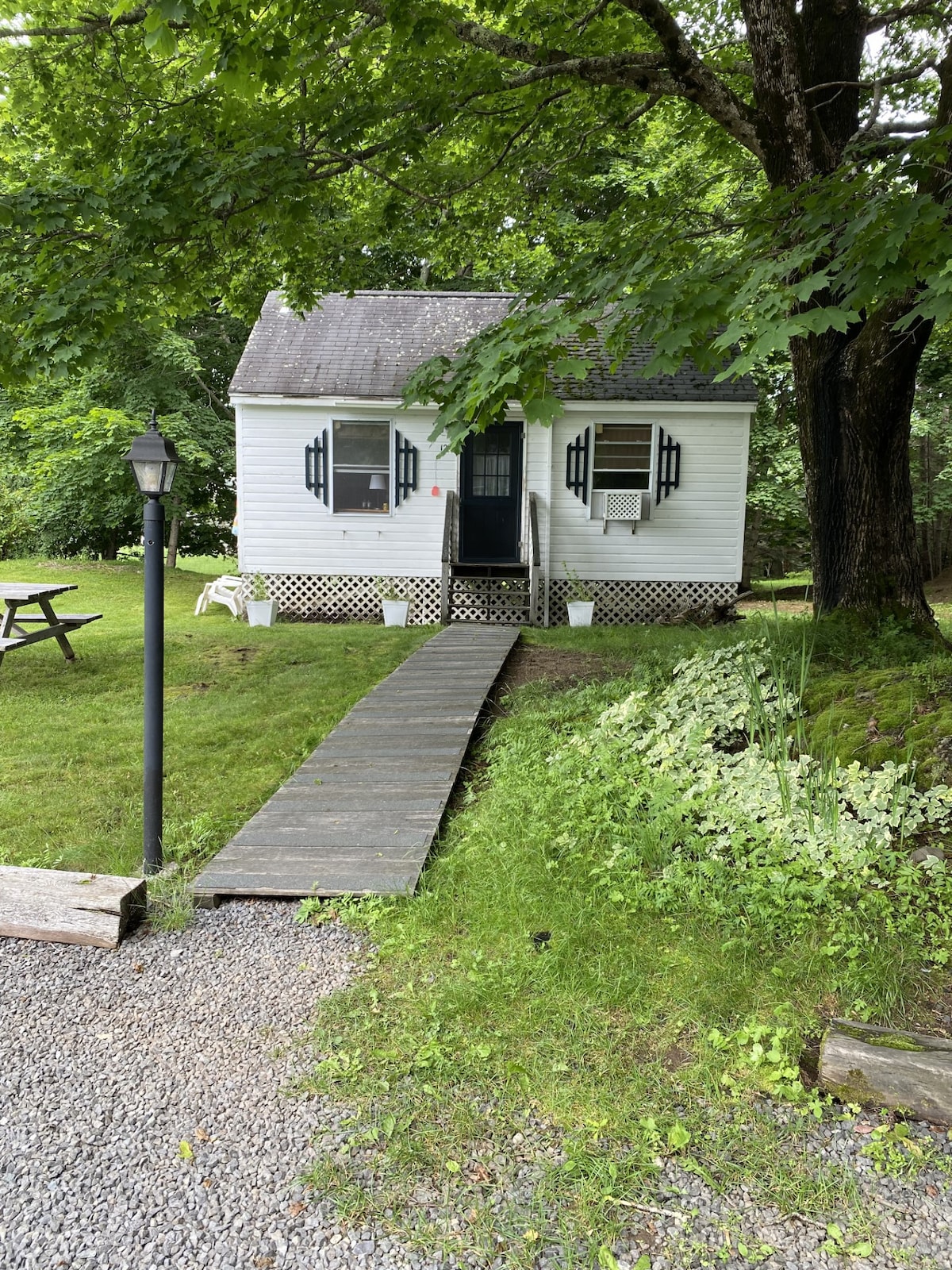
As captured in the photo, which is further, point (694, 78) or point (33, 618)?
point (33, 618)

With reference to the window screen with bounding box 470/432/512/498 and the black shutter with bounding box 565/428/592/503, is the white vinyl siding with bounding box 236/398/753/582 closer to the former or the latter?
the black shutter with bounding box 565/428/592/503

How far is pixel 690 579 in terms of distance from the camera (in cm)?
1288

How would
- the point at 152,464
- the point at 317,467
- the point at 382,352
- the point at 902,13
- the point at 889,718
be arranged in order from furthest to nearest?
the point at 382,352 < the point at 317,467 < the point at 902,13 < the point at 889,718 < the point at 152,464

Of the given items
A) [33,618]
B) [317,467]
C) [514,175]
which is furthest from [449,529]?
[33,618]

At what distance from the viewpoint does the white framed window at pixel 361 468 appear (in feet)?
41.9

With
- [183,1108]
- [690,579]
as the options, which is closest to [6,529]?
[690,579]

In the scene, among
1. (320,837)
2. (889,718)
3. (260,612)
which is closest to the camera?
(889,718)

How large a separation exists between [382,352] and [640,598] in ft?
17.8

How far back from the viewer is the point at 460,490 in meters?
13.2

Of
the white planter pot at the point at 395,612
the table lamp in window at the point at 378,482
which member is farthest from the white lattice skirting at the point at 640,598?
the table lamp in window at the point at 378,482

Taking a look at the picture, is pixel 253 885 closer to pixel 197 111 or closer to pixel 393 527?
pixel 197 111

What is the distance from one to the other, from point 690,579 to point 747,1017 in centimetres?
1070

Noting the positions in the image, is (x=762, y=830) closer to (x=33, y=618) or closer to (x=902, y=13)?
(x=902, y=13)

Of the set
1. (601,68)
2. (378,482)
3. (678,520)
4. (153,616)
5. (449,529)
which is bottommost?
(153,616)
